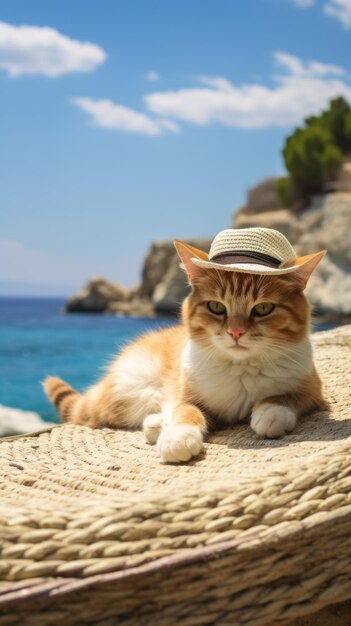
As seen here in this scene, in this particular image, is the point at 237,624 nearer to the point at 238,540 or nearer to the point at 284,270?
the point at 238,540

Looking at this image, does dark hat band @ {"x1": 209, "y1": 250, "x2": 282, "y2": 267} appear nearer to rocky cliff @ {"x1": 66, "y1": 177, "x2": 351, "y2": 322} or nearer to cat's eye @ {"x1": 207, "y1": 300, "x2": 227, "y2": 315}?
cat's eye @ {"x1": 207, "y1": 300, "x2": 227, "y2": 315}

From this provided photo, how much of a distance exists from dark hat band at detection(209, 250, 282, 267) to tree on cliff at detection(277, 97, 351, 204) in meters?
14.8

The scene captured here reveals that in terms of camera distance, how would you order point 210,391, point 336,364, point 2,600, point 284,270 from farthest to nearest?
1. point 336,364
2. point 210,391
3. point 284,270
4. point 2,600

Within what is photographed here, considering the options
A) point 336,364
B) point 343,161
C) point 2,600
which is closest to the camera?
point 2,600

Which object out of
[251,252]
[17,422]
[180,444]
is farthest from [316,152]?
[180,444]

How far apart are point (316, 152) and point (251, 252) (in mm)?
15227

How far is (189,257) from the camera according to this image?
4.82ft

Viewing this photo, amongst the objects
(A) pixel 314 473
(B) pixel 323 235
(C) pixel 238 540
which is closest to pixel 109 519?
(C) pixel 238 540

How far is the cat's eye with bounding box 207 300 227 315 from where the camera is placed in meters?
1.43

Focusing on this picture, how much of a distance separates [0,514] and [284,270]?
72cm

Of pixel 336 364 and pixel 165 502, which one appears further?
pixel 336 364

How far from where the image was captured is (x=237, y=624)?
0.88m

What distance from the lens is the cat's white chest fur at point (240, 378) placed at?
1473mm

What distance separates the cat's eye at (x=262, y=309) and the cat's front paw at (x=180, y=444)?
28 centimetres
